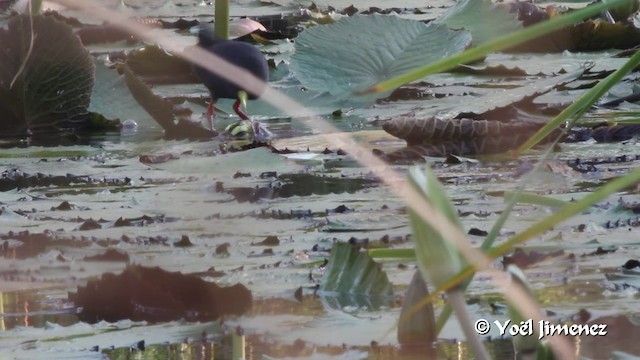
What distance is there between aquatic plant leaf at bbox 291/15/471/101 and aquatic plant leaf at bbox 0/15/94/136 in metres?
0.45

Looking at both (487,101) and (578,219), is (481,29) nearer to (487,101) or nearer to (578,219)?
(487,101)

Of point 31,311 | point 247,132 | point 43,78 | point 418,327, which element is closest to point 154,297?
point 31,311

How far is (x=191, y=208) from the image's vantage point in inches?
72.6

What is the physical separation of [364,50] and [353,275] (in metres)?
1.47

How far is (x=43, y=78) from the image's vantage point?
265cm

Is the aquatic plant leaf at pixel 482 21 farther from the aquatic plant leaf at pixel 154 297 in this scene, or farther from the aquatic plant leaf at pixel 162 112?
the aquatic plant leaf at pixel 154 297

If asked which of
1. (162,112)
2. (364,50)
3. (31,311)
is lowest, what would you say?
(31,311)

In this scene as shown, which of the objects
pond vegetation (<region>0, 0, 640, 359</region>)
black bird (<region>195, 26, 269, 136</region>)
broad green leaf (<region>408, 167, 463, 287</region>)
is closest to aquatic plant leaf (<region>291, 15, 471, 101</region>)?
pond vegetation (<region>0, 0, 640, 359</region>)

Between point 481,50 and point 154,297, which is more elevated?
point 481,50

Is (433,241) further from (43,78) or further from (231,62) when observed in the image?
(43,78)

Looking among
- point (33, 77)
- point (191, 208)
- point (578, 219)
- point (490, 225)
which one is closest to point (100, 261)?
point (191, 208)

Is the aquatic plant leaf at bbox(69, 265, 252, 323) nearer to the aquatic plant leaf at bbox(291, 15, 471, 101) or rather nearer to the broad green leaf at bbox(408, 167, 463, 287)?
the broad green leaf at bbox(408, 167, 463, 287)

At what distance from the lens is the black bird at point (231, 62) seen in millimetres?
2562

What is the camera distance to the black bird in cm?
256
